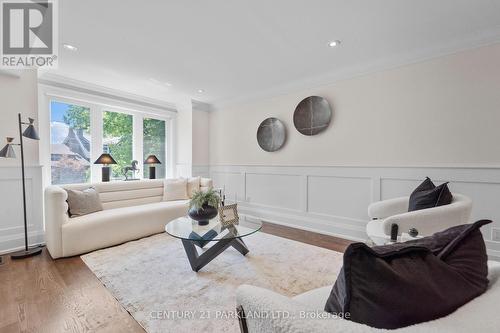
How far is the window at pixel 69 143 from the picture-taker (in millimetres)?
3637

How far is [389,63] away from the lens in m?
2.92

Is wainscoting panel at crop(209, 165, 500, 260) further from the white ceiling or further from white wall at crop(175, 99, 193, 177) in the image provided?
the white ceiling

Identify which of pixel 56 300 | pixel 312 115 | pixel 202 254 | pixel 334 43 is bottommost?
pixel 56 300

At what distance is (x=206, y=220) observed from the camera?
256 cm

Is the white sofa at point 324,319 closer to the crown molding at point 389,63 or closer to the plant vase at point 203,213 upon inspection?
the plant vase at point 203,213

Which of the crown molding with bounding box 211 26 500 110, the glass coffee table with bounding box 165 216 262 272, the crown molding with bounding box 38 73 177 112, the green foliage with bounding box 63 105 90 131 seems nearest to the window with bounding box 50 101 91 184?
the green foliage with bounding box 63 105 90 131

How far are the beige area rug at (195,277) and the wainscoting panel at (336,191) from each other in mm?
699

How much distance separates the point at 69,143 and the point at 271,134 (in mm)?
3385

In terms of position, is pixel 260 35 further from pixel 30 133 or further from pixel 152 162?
pixel 152 162

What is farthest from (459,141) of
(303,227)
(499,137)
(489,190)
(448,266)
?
(448,266)

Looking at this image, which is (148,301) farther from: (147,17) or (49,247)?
(147,17)

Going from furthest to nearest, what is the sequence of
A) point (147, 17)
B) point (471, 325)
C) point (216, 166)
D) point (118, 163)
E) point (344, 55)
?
point (216, 166) → point (118, 163) → point (344, 55) → point (147, 17) → point (471, 325)

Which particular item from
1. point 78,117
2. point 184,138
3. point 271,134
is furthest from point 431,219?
point 78,117

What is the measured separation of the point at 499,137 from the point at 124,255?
13.7 ft
